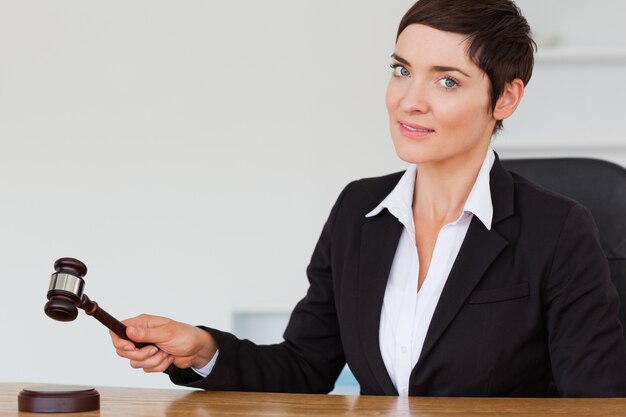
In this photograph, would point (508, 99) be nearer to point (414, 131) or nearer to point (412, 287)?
point (414, 131)

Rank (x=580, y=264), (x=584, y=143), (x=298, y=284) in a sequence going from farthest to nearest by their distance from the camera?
(x=298, y=284)
(x=584, y=143)
(x=580, y=264)

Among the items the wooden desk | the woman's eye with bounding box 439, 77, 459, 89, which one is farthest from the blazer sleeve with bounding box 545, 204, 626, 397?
the woman's eye with bounding box 439, 77, 459, 89

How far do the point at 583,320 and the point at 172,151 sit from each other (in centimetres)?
279

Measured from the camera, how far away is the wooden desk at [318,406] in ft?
4.56

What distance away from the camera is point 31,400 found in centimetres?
140

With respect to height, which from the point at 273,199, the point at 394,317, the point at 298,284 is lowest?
the point at 394,317

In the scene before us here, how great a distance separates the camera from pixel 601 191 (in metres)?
2.03

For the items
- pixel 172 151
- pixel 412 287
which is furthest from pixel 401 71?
pixel 172 151

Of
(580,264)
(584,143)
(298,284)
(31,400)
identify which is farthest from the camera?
(298,284)

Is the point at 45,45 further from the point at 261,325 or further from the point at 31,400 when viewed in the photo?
the point at 31,400

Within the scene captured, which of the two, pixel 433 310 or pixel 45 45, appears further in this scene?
pixel 45 45

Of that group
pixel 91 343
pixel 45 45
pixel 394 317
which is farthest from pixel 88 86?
pixel 394 317

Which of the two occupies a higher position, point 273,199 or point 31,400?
point 273,199

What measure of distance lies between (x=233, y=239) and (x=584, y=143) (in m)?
1.48
